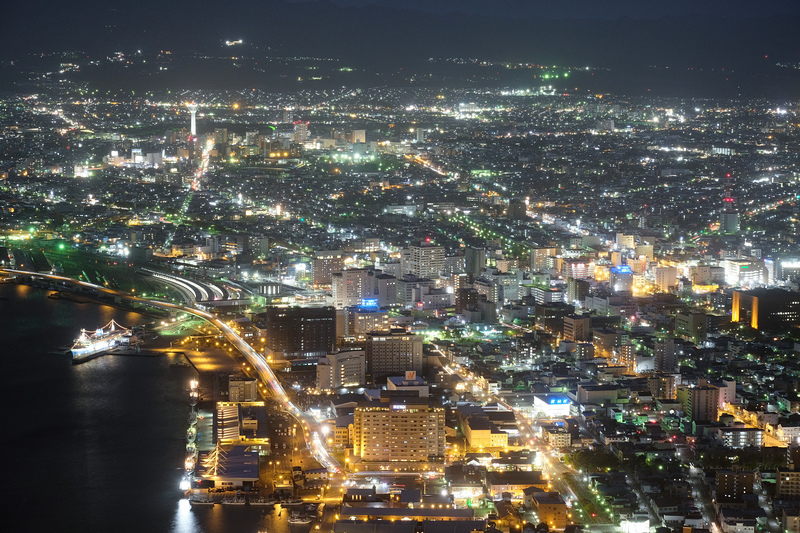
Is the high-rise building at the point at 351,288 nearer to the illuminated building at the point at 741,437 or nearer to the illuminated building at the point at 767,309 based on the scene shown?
the illuminated building at the point at 767,309

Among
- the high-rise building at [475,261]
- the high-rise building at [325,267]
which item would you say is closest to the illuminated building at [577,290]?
the high-rise building at [475,261]

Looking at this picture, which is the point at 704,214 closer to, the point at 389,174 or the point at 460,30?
the point at 389,174

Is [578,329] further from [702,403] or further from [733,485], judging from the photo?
[733,485]

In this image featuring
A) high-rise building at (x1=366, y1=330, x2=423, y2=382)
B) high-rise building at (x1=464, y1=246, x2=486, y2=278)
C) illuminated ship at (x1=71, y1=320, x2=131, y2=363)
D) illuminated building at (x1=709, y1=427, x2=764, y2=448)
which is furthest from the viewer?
high-rise building at (x1=464, y1=246, x2=486, y2=278)

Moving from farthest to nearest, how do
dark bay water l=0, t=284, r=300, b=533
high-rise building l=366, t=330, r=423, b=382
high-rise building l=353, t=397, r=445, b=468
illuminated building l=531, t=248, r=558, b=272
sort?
illuminated building l=531, t=248, r=558, b=272, high-rise building l=366, t=330, r=423, b=382, high-rise building l=353, t=397, r=445, b=468, dark bay water l=0, t=284, r=300, b=533

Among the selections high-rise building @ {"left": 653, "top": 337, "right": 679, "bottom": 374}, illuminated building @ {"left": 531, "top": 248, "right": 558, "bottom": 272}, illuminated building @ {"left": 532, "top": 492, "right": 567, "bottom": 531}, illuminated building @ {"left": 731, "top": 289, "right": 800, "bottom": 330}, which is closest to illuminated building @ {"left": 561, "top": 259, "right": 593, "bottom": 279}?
illuminated building @ {"left": 531, "top": 248, "right": 558, "bottom": 272}

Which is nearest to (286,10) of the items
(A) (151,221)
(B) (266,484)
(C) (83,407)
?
(A) (151,221)

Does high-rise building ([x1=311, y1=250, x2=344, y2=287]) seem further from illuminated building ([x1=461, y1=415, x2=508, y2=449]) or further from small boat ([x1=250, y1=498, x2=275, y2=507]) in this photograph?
small boat ([x1=250, y1=498, x2=275, y2=507])
